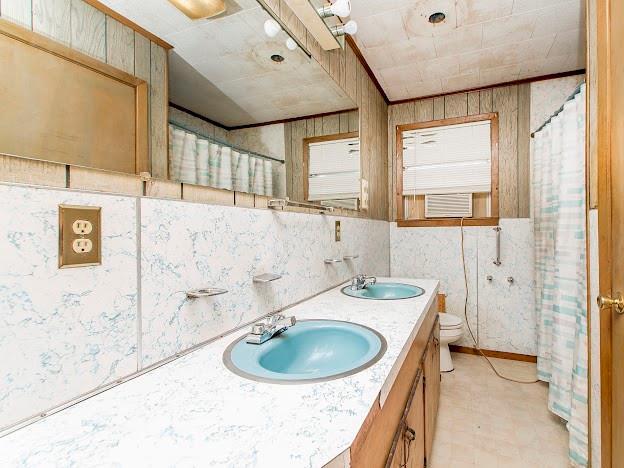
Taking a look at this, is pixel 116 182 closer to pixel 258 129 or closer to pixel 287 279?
pixel 258 129

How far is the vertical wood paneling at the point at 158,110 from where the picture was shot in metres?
0.77

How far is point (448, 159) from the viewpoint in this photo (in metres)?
2.99

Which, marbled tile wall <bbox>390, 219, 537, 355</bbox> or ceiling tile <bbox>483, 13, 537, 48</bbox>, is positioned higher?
ceiling tile <bbox>483, 13, 537, 48</bbox>

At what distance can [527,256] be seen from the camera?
8.93ft

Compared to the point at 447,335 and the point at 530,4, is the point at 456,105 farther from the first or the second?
the point at 447,335

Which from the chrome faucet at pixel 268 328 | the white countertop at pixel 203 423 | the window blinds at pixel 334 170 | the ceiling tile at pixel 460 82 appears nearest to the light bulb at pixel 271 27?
the window blinds at pixel 334 170

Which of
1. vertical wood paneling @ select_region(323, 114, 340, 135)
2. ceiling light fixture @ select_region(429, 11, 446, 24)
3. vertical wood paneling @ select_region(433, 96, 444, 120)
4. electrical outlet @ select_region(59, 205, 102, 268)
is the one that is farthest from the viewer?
vertical wood paneling @ select_region(433, 96, 444, 120)

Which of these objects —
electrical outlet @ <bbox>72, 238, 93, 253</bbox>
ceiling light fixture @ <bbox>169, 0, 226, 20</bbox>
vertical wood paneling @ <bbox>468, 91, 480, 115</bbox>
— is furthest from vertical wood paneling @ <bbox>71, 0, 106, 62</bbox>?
vertical wood paneling @ <bbox>468, 91, 480, 115</bbox>

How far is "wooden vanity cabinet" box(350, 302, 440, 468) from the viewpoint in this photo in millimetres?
616

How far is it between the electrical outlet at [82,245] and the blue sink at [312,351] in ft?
1.31

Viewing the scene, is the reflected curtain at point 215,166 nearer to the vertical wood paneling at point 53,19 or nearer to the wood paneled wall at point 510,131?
the vertical wood paneling at point 53,19

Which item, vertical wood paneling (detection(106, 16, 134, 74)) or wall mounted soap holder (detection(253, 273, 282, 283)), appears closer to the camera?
vertical wood paneling (detection(106, 16, 134, 74))

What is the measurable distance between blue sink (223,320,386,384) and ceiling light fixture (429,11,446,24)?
75.8 inches

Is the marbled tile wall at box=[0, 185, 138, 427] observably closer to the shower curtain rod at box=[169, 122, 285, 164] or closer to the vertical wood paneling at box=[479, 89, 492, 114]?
the shower curtain rod at box=[169, 122, 285, 164]
